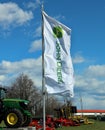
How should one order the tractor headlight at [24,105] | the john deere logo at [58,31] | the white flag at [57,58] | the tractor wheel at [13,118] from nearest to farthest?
the white flag at [57,58]
the john deere logo at [58,31]
the tractor wheel at [13,118]
the tractor headlight at [24,105]

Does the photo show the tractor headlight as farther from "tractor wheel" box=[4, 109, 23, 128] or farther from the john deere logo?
the john deere logo

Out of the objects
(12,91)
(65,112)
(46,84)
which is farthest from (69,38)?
(12,91)

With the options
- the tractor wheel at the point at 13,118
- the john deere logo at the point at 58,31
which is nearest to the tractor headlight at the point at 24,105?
the tractor wheel at the point at 13,118

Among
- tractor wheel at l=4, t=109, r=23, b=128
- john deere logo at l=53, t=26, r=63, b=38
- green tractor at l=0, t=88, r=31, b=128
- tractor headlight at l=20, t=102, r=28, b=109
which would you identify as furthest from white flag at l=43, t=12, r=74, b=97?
tractor headlight at l=20, t=102, r=28, b=109

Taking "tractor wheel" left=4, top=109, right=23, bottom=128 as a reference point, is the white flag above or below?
above

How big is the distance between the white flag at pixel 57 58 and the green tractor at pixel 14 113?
10.8m

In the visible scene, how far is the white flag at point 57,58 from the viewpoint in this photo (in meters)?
14.8

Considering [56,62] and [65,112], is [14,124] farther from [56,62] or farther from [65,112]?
[65,112]

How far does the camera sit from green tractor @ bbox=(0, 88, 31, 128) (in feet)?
83.3

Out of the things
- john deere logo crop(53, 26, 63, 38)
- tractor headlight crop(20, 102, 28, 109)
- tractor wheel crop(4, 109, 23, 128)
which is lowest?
tractor wheel crop(4, 109, 23, 128)

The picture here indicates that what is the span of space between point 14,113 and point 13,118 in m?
0.31

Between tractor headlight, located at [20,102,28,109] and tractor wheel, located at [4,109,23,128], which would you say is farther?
tractor headlight, located at [20,102,28,109]

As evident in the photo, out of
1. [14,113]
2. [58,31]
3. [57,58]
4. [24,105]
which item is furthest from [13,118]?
[58,31]

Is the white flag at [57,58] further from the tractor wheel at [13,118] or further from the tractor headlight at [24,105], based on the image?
the tractor headlight at [24,105]
